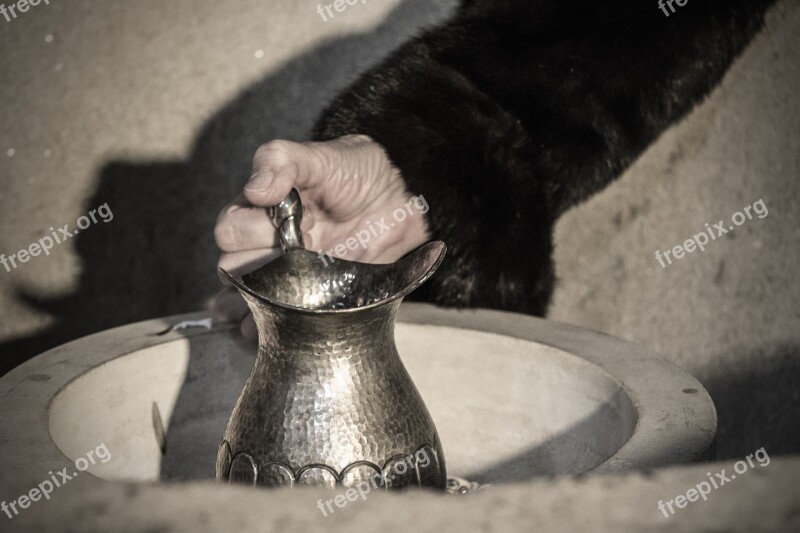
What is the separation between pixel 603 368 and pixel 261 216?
32 cm

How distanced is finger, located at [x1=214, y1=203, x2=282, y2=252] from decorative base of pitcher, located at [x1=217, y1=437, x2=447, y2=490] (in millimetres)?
231

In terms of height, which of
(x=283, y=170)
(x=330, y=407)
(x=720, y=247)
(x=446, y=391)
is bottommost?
(x=720, y=247)

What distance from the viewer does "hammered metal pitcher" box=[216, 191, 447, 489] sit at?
0.61 meters

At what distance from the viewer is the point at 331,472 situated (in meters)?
0.61

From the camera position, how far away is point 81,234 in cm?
120

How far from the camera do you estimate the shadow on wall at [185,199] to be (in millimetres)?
1212

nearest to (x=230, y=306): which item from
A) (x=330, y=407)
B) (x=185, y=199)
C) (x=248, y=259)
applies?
(x=248, y=259)

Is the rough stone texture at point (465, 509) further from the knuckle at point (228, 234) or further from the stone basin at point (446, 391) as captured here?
the knuckle at point (228, 234)

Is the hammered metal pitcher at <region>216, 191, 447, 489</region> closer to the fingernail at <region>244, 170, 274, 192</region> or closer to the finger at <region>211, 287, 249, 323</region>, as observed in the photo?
the fingernail at <region>244, 170, 274, 192</region>

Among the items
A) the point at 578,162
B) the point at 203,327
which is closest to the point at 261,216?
the point at 203,327

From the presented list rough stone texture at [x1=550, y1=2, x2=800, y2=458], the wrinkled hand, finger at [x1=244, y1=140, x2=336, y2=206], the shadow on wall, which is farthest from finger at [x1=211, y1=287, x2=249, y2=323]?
rough stone texture at [x1=550, y1=2, x2=800, y2=458]

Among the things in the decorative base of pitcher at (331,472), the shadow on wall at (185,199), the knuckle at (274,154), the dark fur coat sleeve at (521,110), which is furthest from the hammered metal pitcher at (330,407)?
the shadow on wall at (185,199)

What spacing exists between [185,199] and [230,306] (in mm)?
428

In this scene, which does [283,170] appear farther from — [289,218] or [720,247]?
[720,247]
